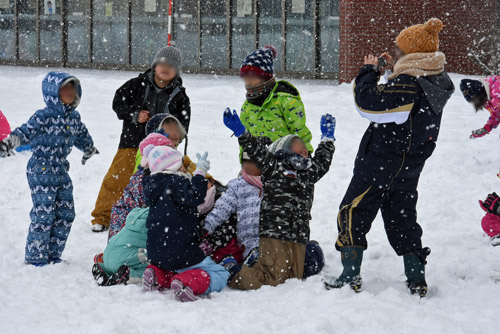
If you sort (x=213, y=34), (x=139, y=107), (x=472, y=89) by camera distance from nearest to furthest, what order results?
(x=472, y=89), (x=139, y=107), (x=213, y=34)

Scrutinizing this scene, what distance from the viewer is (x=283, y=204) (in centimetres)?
507

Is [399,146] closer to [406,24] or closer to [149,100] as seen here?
[149,100]

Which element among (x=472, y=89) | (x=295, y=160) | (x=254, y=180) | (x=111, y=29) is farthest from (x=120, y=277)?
(x=111, y=29)

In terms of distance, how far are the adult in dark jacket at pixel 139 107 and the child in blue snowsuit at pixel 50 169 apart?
1022mm

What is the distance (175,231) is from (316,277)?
45.0 inches

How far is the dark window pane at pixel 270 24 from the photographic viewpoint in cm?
1550

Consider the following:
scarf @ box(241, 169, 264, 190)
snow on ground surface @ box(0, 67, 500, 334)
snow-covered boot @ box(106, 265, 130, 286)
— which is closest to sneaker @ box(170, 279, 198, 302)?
snow on ground surface @ box(0, 67, 500, 334)

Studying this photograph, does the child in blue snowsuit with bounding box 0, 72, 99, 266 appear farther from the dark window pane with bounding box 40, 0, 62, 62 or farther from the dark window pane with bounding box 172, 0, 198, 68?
the dark window pane with bounding box 40, 0, 62, 62

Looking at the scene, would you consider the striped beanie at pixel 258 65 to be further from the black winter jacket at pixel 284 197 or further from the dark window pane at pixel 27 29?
the dark window pane at pixel 27 29

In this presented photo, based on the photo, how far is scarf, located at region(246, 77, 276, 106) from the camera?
18.6 ft

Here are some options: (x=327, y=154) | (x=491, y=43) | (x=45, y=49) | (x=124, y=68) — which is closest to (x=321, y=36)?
(x=491, y=43)

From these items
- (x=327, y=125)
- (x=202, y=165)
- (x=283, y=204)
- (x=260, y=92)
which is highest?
(x=260, y=92)

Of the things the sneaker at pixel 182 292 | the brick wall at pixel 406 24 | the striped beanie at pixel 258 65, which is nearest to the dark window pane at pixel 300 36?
the brick wall at pixel 406 24

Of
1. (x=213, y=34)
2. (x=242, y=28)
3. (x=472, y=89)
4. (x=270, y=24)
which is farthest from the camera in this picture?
(x=213, y=34)
